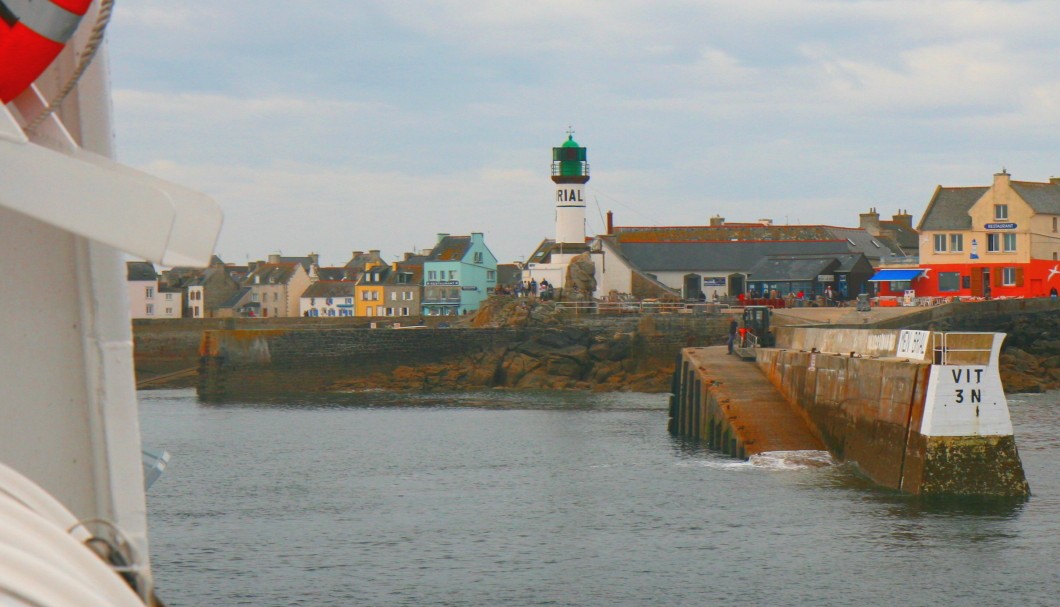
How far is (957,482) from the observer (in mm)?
18469

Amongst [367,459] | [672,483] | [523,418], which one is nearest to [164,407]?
[523,418]

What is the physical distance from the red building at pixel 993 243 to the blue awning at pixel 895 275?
6 cm

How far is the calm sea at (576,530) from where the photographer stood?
14414 mm

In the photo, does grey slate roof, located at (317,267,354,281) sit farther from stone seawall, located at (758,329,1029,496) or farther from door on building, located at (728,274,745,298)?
stone seawall, located at (758,329,1029,496)

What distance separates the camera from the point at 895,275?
55.8 m

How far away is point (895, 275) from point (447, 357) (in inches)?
797

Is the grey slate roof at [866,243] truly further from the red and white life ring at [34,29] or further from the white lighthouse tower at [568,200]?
the red and white life ring at [34,29]

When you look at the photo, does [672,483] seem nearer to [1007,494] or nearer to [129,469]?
[1007,494]

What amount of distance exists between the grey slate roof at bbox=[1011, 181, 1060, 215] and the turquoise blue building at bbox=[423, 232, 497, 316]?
1529 inches

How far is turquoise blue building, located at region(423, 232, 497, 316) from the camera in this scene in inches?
3344

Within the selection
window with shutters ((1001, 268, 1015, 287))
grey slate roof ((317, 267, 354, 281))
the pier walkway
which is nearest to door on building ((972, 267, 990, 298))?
window with shutters ((1001, 268, 1015, 287))

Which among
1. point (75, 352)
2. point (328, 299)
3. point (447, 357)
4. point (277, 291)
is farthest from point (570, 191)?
point (75, 352)

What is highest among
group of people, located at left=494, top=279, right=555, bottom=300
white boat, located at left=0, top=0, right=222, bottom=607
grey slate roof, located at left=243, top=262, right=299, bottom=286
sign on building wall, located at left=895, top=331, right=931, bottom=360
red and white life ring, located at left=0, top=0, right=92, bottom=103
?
grey slate roof, located at left=243, top=262, right=299, bottom=286

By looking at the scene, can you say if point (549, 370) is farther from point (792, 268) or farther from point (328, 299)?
point (328, 299)
